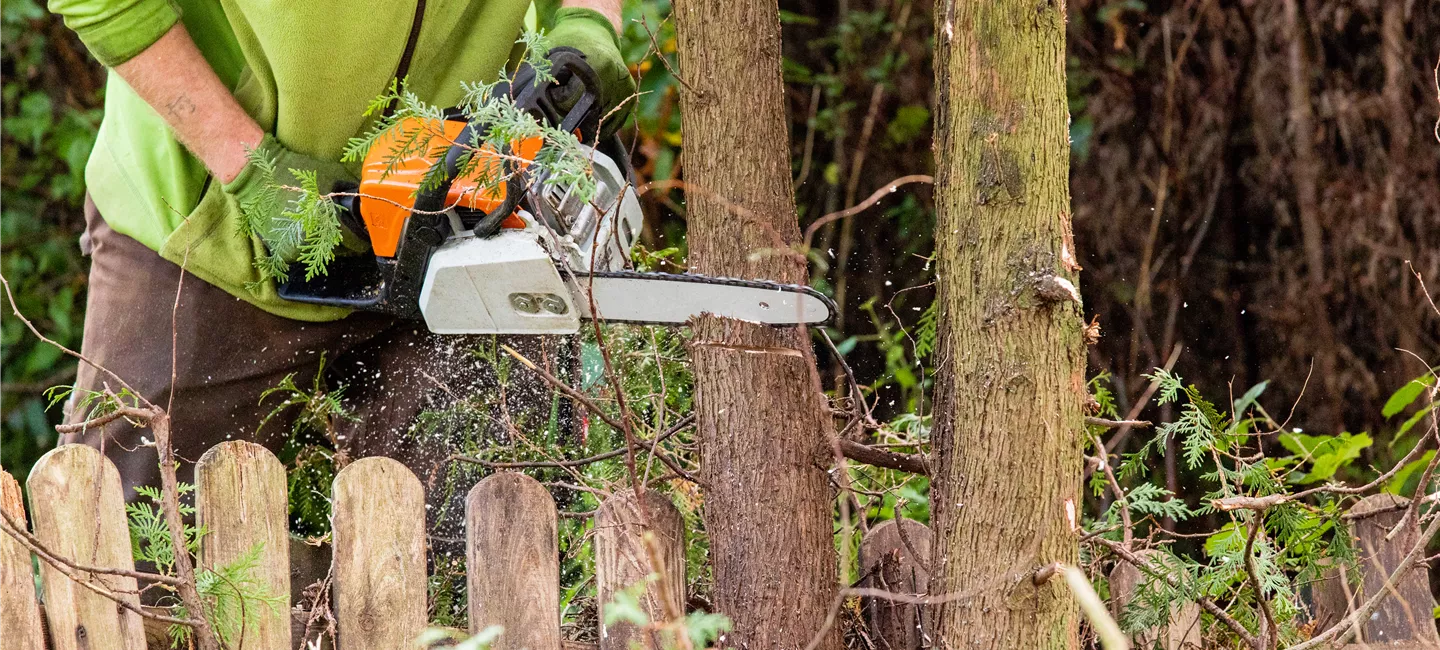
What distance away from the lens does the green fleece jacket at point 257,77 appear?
192cm

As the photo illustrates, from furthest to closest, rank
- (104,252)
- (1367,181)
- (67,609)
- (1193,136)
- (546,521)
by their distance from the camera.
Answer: (1193,136), (1367,181), (104,252), (546,521), (67,609)

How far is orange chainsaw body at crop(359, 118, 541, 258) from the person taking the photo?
1704 mm

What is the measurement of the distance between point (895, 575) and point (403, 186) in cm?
92

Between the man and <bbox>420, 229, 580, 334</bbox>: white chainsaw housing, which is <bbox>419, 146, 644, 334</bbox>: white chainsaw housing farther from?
the man

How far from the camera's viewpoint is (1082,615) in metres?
1.75

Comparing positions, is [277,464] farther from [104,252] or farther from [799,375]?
[104,252]

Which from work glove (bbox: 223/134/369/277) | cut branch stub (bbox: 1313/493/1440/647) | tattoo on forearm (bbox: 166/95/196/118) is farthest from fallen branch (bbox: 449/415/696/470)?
cut branch stub (bbox: 1313/493/1440/647)

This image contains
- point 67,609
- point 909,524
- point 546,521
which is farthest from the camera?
point 909,524

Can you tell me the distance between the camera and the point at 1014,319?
4.66 ft

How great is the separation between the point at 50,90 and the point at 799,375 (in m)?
3.64

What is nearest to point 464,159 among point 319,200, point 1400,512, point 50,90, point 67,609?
point 319,200

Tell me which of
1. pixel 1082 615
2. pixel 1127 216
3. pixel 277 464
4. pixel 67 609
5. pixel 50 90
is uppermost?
pixel 50 90

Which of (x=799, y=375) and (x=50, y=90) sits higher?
(x=50, y=90)

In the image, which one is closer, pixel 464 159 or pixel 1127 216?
pixel 464 159
